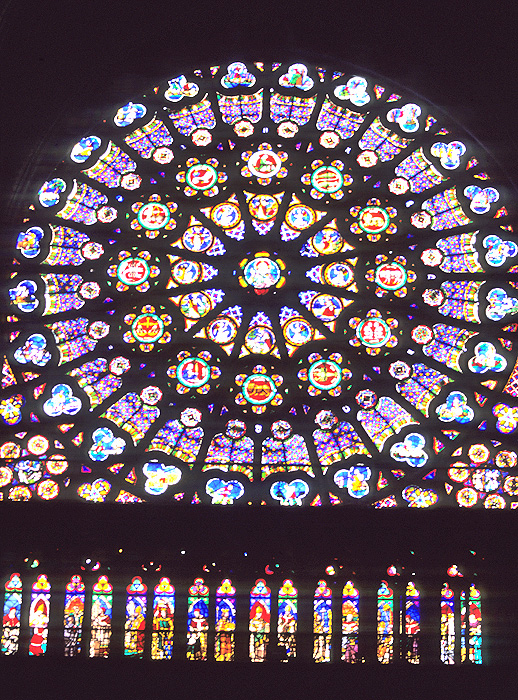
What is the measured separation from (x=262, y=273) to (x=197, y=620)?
338 centimetres

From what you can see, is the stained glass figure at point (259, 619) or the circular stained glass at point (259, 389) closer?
the stained glass figure at point (259, 619)

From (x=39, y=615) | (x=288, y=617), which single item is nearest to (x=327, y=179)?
(x=288, y=617)

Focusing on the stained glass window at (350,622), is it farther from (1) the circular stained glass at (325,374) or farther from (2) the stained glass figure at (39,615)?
(2) the stained glass figure at (39,615)

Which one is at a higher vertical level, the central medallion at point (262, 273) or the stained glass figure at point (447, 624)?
the central medallion at point (262, 273)

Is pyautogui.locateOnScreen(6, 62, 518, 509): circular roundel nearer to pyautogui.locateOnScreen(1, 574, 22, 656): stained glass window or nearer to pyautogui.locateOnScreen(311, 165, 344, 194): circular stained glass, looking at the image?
pyautogui.locateOnScreen(311, 165, 344, 194): circular stained glass

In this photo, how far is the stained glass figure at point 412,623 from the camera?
33.9 ft

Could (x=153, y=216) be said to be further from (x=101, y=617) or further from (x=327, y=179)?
(x=101, y=617)

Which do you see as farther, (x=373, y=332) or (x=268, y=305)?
(x=268, y=305)

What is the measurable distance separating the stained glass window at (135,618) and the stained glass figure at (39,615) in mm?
674

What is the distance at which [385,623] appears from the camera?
10445 millimetres

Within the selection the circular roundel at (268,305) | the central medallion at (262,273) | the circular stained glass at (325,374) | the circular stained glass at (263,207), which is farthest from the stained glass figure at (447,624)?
the circular stained glass at (263,207)

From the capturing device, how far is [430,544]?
10.5 metres

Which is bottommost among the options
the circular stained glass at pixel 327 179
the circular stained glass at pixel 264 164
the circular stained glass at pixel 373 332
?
the circular stained glass at pixel 373 332

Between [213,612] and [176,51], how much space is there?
18.5ft
